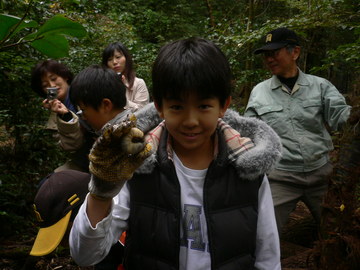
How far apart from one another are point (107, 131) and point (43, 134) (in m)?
3.42

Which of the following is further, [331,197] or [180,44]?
[331,197]

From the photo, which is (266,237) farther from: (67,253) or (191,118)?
(67,253)

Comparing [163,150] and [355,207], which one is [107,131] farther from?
[355,207]

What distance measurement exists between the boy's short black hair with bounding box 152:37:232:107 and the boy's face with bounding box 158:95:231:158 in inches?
1.0

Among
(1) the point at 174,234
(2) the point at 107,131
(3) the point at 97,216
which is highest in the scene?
(2) the point at 107,131

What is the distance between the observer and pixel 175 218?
125 centimetres

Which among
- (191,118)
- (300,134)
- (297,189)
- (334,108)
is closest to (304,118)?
(300,134)

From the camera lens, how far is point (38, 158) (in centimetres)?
410

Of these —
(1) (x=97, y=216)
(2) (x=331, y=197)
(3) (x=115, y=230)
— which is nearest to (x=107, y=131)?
(1) (x=97, y=216)

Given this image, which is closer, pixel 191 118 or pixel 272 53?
pixel 191 118

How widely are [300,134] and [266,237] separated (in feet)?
5.92

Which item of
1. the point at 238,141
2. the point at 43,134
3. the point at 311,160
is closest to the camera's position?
the point at 238,141

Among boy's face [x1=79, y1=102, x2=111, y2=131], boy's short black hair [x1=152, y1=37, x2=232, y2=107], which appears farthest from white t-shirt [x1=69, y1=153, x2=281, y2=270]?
boy's face [x1=79, y1=102, x2=111, y2=131]

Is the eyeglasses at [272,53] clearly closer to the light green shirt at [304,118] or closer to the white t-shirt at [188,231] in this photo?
the light green shirt at [304,118]
